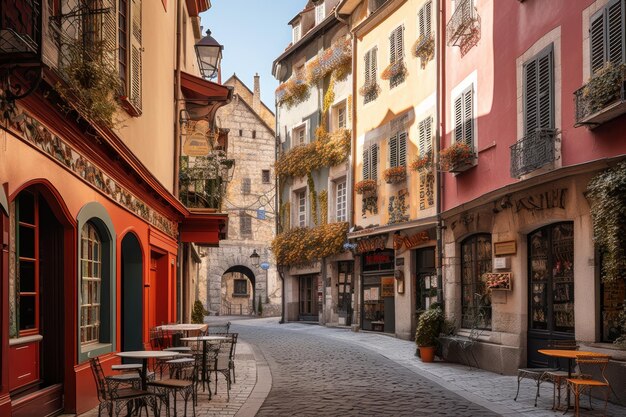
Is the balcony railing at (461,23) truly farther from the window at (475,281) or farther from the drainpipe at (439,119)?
the window at (475,281)

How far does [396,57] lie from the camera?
22297 millimetres

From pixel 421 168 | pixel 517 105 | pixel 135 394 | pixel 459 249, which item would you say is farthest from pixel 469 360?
pixel 135 394

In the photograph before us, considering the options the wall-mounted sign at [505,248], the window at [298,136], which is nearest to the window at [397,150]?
the wall-mounted sign at [505,248]

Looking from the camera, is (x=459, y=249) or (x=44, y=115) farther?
(x=459, y=249)

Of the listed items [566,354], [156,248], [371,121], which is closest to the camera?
[566,354]

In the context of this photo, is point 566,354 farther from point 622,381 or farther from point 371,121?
point 371,121

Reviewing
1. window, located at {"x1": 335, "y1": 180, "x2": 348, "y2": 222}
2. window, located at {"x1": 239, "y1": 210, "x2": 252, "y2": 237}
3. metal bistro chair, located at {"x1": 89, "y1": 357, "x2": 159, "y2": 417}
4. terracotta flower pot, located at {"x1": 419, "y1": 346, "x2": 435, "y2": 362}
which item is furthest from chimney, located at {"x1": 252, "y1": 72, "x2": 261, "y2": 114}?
metal bistro chair, located at {"x1": 89, "y1": 357, "x2": 159, "y2": 417}

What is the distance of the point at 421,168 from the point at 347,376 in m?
7.82

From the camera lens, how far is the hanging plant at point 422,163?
1885 cm

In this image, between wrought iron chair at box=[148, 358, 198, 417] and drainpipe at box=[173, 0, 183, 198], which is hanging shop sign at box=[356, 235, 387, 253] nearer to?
drainpipe at box=[173, 0, 183, 198]

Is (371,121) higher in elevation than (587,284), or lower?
higher

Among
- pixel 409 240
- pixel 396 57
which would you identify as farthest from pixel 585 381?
pixel 396 57

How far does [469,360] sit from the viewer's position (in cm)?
1455

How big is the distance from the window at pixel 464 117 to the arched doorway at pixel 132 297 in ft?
23.3
